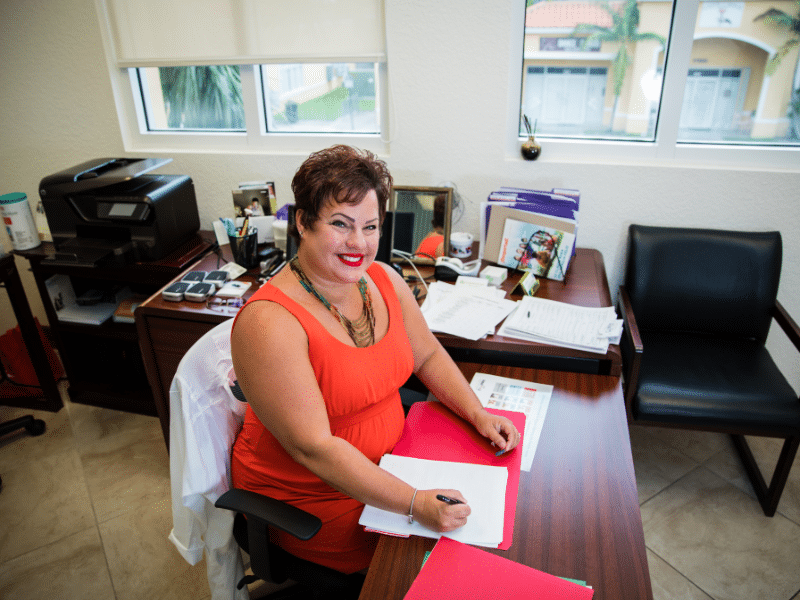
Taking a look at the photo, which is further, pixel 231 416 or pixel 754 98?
pixel 754 98

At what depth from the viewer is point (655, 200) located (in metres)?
2.17

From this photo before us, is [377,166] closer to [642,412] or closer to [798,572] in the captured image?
[642,412]

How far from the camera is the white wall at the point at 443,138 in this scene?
6.79ft

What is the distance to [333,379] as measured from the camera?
1.15 meters

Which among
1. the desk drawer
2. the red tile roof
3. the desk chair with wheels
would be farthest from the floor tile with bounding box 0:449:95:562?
the red tile roof

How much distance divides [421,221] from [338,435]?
1.16 meters

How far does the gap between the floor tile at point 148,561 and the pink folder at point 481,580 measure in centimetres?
113

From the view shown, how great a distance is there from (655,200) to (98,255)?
2.18m

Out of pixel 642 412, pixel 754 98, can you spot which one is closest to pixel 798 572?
pixel 642 412

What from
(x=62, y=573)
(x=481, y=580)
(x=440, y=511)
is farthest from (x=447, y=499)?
(x=62, y=573)

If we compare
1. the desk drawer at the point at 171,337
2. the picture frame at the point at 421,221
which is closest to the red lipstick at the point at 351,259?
the desk drawer at the point at 171,337

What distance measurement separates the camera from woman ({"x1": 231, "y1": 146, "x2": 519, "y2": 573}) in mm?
1074

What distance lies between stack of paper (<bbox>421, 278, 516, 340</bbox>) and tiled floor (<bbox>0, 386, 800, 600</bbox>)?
3.13 feet

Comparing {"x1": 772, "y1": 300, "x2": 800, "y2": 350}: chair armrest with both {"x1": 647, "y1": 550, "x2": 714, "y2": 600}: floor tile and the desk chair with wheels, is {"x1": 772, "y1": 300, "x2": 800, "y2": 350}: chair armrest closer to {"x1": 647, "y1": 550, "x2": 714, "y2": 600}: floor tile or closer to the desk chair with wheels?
{"x1": 647, "y1": 550, "x2": 714, "y2": 600}: floor tile
